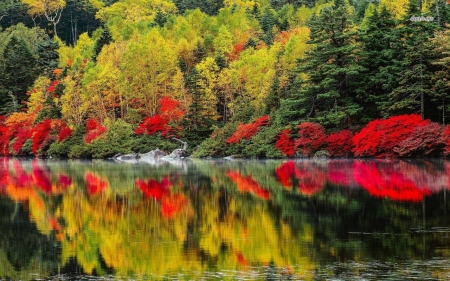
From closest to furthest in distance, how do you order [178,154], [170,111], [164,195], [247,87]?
[164,195] → [178,154] → [247,87] → [170,111]

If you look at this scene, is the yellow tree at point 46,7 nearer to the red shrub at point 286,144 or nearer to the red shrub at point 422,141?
the red shrub at point 286,144

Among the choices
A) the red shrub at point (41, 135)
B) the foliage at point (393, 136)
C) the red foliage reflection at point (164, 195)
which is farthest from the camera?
the red shrub at point (41, 135)

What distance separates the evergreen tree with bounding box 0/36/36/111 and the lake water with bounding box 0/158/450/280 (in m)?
57.7

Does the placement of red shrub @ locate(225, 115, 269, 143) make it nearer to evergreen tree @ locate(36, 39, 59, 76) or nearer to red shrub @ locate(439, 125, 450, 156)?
red shrub @ locate(439, 125, 450, 156)

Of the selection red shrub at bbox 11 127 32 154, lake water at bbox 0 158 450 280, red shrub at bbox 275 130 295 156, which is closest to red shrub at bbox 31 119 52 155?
red shrub at bbox 11 127 32 154

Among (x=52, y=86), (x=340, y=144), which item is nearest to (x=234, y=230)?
(x=340, y=144)

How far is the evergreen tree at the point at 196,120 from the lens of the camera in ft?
189

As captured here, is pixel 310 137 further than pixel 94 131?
No

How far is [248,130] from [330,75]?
8413 millimetres

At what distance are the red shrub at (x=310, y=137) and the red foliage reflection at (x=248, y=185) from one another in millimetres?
Answer: 13950

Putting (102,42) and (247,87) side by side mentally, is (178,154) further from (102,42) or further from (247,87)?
(102,42)

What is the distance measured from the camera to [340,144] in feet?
146

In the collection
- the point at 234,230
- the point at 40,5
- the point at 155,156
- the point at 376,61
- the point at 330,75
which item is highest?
the point at 40,5

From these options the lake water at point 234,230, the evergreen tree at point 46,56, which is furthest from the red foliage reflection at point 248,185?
the evergreen tree at point 46,56
